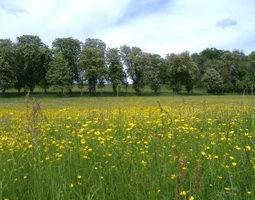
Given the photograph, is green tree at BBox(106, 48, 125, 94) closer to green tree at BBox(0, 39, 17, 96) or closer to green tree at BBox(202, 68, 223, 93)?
green tree at BBox(0, 39, 17, 96)

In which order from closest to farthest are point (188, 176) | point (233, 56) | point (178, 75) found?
point (188, 176), point (178, 75), point (233, 56)

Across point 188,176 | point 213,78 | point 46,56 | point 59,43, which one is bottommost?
point 188,176

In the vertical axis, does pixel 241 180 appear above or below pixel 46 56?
below

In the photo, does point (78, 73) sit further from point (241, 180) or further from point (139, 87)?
point (241, 180)

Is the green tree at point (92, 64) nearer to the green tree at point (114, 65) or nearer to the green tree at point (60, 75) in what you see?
the green tree at point (114, 65)

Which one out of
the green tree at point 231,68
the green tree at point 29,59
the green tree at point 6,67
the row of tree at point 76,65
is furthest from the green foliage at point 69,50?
the green tree at point 231,68

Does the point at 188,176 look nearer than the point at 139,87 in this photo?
Yes

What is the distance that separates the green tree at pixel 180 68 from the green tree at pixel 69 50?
28560 mm

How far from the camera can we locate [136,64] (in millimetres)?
52000

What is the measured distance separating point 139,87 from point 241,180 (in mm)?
50779

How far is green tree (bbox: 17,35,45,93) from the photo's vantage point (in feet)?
157

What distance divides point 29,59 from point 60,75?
1076cm

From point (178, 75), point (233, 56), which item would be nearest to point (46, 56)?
point (178, 75)

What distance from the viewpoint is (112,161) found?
8.38ft
